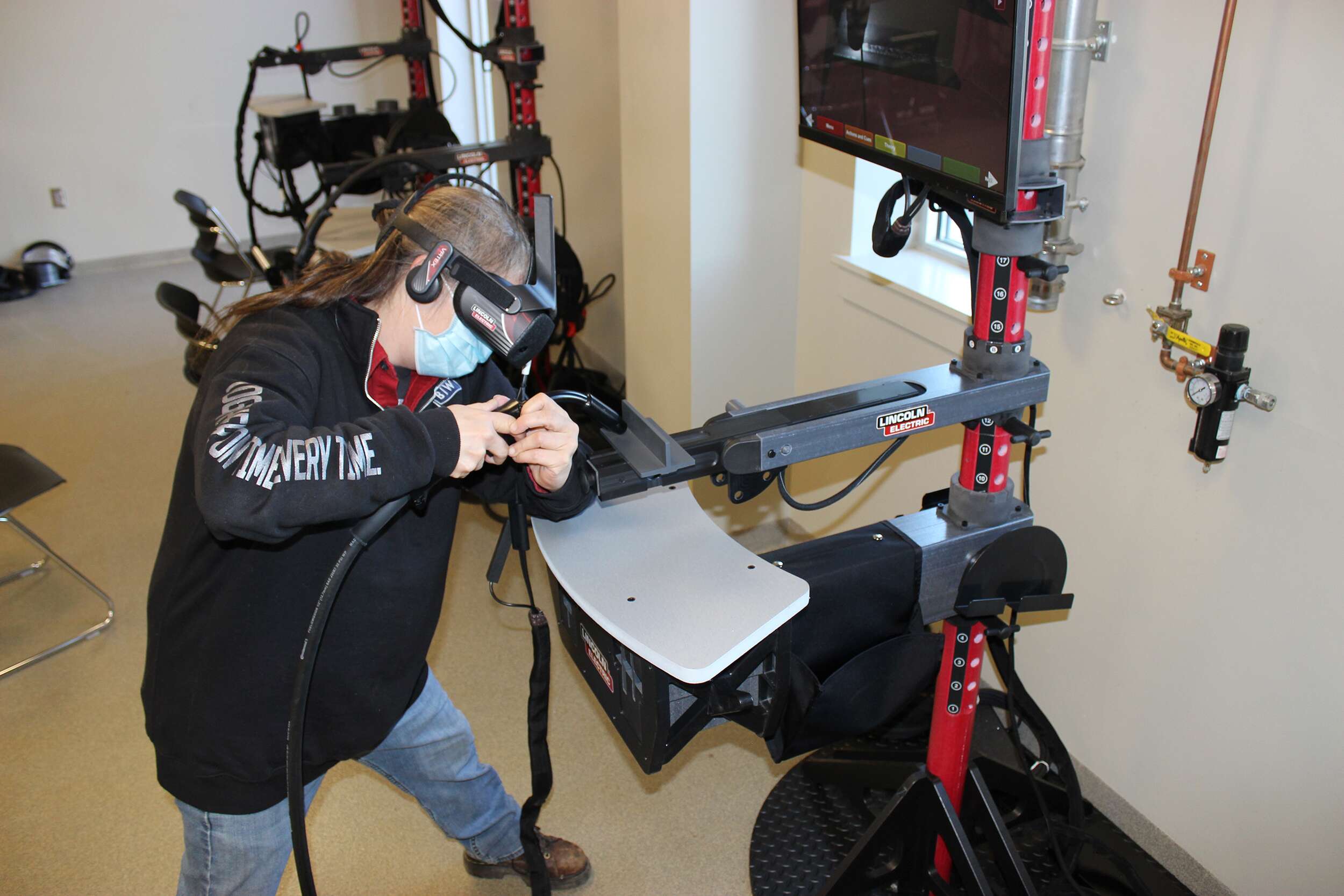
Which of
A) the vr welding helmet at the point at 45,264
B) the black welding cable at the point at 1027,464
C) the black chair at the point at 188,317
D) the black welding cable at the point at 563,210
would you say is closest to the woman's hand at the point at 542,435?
the black welding cable at the point at 1027,464

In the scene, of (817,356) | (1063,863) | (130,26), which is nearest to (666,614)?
(1063,863)

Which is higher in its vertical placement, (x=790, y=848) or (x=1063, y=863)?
(x=1063, y=863)

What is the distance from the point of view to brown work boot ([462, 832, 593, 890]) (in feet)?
6.46

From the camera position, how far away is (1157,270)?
68.4 inches

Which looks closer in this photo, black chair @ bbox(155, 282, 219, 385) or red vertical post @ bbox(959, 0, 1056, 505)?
red vertical post @ bbox(959, 0, 1056, 505)

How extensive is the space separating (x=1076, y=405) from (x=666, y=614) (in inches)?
43.8

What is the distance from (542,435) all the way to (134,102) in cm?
542

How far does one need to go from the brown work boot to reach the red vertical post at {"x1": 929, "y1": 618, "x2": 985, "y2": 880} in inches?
29.4

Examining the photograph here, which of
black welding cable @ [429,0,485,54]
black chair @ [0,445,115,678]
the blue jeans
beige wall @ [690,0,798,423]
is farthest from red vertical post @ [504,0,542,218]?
the blue jeans

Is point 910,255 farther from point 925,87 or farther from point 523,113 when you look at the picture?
point 523,113

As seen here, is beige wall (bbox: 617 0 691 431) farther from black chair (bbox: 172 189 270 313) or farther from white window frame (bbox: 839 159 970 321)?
black chair (bbox: 172 189 270 313)

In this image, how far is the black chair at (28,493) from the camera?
103 inches

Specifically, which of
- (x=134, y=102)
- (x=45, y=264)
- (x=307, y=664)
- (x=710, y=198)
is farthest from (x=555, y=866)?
(x=134, y=102)

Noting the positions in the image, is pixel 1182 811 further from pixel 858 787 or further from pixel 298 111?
pixel 298 111
